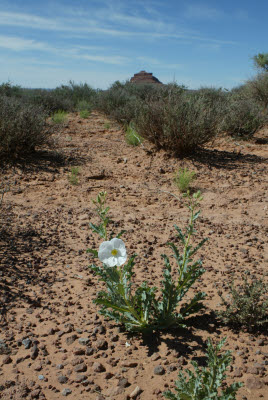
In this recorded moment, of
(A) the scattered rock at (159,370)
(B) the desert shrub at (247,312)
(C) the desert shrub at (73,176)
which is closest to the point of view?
(A) the scattered rock at (159,370)

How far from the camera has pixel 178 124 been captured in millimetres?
6180

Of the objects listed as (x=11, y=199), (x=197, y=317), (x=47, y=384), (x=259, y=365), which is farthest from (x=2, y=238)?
Result: (x=259, y=365)

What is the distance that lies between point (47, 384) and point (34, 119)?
17.0ft

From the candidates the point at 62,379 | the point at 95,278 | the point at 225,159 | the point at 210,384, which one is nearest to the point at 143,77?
the point at 225,159

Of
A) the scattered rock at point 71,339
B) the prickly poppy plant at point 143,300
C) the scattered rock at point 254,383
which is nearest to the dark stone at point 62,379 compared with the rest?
the scattered rock at point 71,339

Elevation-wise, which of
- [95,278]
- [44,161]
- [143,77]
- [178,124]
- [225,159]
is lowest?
[95,278]

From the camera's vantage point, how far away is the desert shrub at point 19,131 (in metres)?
5.85

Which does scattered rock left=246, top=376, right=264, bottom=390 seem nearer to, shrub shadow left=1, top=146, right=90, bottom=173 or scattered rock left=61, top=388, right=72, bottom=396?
scattered rock left=61, top=388, right=72, bottom=396

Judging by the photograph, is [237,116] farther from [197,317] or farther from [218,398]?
[218,398]

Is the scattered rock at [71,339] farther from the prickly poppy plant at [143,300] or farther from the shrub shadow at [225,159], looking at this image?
the shrub shadow at [225,159]

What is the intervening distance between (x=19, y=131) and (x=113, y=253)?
4.82 metres

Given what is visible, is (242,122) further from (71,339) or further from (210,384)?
(210,384)

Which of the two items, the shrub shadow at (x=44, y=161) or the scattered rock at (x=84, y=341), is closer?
the scattered rock at (x=84, y=341)

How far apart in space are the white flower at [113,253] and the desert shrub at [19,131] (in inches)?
181
